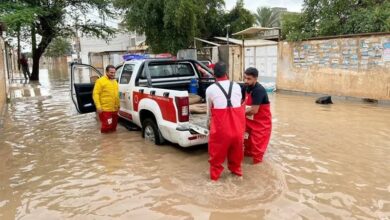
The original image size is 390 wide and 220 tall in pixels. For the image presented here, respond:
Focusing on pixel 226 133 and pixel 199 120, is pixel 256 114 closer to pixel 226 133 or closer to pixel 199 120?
A: pixel 199 120

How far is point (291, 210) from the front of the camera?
164 inches

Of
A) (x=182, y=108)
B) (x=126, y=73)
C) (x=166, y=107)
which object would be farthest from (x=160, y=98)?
(x=126, y=73)

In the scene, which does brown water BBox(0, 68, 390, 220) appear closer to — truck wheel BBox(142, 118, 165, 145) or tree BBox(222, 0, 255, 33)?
truck wheel BBox(142, 118, 165, 145)

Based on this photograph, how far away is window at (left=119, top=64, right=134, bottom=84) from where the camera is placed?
7.71 m

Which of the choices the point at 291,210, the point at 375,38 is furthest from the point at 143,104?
the point at 375,38

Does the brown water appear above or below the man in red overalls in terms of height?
below

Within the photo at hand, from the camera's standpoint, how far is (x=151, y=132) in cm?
697

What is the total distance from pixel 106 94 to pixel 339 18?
Answer: 33.5 feet

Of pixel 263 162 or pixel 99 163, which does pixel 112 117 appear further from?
pixel 263 162

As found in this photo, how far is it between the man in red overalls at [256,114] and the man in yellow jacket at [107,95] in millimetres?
3256

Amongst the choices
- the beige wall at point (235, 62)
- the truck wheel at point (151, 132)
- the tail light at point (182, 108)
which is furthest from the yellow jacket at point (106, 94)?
the beige wall at point (235, 62)

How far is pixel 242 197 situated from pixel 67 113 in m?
8.10

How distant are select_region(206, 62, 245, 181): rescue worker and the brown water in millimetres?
466

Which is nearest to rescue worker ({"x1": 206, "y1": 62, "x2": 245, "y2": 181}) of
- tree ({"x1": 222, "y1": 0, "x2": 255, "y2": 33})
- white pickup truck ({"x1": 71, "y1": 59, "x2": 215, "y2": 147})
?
white pickup truck ({"x1": 71, "y1": 59, "x2": 215, "y2": 147})
